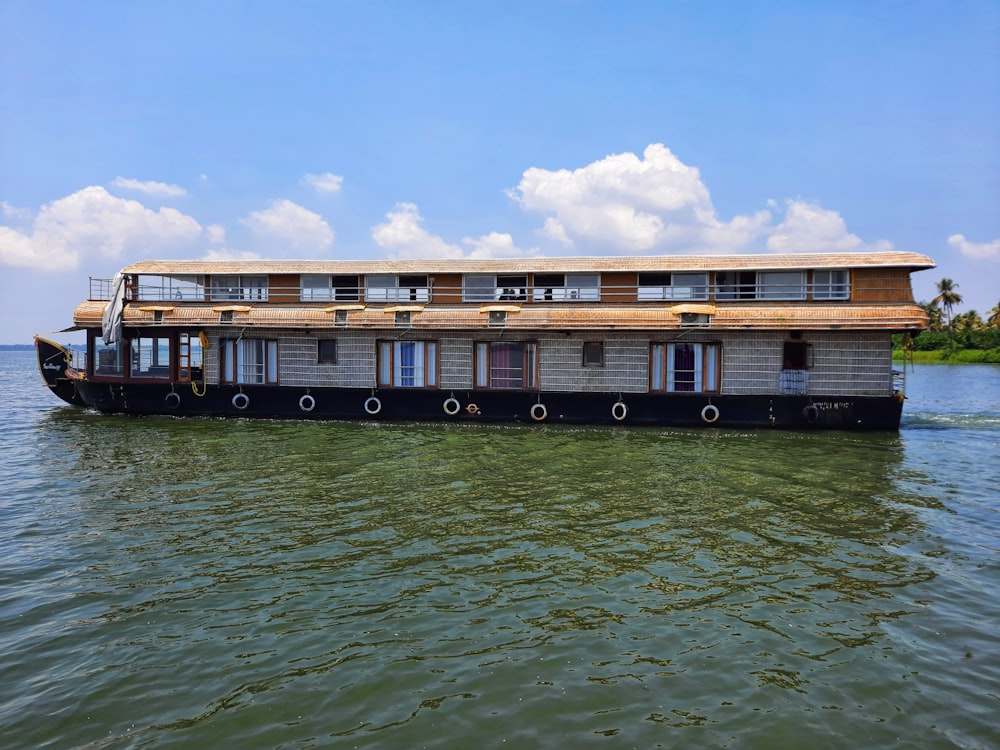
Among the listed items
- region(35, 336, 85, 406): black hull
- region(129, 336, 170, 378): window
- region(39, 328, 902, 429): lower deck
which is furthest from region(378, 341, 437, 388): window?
region(35, 336, 85, 406): black hull

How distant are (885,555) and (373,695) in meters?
8.09

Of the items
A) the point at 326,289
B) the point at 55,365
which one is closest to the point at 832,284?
the point at 326,289

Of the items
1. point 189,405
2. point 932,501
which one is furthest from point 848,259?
point 189,405

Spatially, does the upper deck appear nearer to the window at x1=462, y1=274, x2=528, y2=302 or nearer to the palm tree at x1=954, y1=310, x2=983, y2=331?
the window at x1=462, y1=274, x2=528, y2=302

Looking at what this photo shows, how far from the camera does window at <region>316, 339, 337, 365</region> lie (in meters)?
24.1

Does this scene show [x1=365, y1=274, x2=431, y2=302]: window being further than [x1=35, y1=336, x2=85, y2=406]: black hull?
No

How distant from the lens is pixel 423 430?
846 inches

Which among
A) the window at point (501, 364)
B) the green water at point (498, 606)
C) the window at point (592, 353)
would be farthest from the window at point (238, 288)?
the window at point (592, 353)

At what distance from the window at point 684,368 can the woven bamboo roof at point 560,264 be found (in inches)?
113

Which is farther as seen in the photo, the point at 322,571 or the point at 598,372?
the point at 598,372

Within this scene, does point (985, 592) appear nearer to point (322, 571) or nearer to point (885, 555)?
point (885, 555)

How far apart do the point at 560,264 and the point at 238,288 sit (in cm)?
1301

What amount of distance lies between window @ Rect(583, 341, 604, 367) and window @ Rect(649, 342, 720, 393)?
5.97ft

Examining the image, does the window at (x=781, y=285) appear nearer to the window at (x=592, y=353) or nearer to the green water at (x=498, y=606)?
the window at (x=592, y=353)
